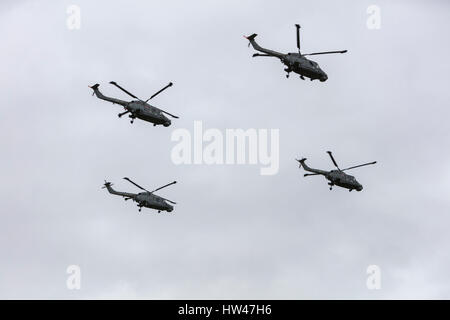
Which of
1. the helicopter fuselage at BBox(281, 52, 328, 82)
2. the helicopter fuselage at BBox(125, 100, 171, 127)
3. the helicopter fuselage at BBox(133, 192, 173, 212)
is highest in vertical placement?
the helicopter fuselage at BBox(281, 52, 328, 82)

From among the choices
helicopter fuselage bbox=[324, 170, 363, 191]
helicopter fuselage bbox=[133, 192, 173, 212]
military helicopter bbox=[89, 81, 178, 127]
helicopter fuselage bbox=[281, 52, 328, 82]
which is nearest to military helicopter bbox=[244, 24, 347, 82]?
helicopter fuselage bbox=[281, 52, 328, 82]

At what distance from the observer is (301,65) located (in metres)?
124

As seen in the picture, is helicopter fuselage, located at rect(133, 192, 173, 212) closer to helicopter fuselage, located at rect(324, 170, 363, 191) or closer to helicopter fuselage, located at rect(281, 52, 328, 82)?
helicopter fuselage, located at rect(324, 170, 363, 191)

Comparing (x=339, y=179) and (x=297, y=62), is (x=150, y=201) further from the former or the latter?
(x=297, y=62)

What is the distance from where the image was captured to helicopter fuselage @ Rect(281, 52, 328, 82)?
12319 cm

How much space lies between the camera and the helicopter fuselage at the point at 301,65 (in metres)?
123

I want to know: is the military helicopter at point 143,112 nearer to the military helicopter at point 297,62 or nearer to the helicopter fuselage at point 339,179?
the military helicopter at point 297,62

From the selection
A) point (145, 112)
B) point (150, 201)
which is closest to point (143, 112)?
point (145, 112)

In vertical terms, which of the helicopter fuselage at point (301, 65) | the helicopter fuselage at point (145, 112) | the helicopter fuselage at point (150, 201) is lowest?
the helicopter fuselage at point (150, 201)

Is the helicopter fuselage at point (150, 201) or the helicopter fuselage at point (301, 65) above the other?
the helicopter fuselage at point (301, 65)

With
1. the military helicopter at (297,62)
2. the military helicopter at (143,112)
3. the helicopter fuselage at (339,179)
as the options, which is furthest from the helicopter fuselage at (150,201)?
the military helicopter at (297,62)

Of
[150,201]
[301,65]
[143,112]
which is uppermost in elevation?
[301,65]
